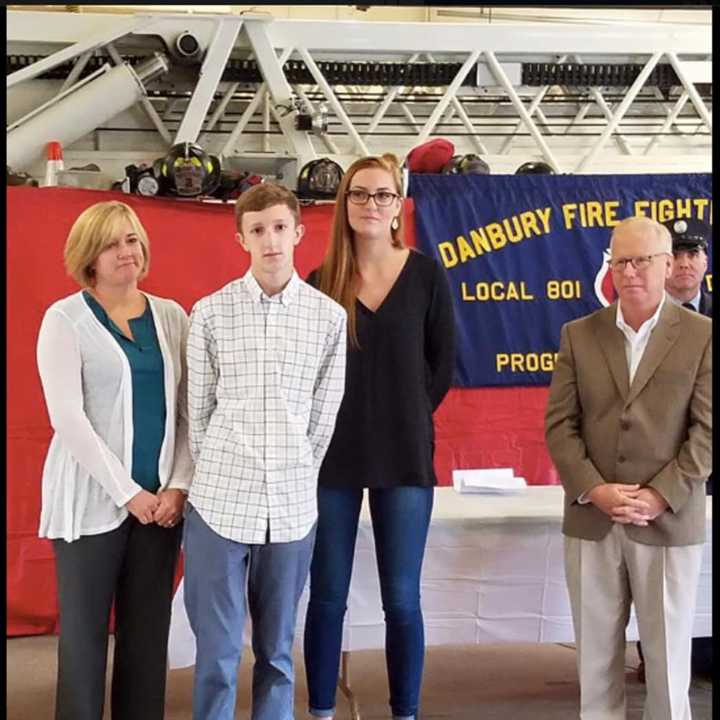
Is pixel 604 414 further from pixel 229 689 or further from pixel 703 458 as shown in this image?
pixel 229 689

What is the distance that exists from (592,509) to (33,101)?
11.1 feet

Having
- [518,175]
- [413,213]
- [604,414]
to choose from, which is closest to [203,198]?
[413,213]

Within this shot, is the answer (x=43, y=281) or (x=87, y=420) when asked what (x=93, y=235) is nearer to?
(x=87, y=420)

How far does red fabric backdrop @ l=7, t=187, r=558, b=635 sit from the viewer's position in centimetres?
334

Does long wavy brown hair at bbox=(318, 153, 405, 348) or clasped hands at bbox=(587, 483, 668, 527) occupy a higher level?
long wavy brown hair at bbox=(318, 153, 405, 348)

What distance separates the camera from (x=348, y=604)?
7.94 ft

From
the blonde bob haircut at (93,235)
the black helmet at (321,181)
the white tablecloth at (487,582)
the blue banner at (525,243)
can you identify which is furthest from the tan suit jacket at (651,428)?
the black helmet at (321,181)

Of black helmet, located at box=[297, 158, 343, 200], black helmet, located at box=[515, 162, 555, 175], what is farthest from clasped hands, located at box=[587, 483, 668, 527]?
black helmet, located at box=[515, 162, 555, 175]

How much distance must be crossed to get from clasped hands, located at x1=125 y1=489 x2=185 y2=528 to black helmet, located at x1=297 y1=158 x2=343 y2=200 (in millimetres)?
1863

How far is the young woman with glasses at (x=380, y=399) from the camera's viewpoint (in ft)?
6.86

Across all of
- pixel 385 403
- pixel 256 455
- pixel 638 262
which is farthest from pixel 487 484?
pixel 256 455

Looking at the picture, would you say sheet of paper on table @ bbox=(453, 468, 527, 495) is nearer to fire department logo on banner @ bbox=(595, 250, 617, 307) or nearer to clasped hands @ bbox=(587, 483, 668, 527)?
clasped hands @ bbox=(587, 483, 668, 527)

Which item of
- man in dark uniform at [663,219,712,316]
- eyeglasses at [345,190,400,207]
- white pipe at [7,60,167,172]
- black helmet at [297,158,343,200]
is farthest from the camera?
white pipe at [7,60,167,172]

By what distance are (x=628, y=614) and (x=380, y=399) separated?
2.52ft
